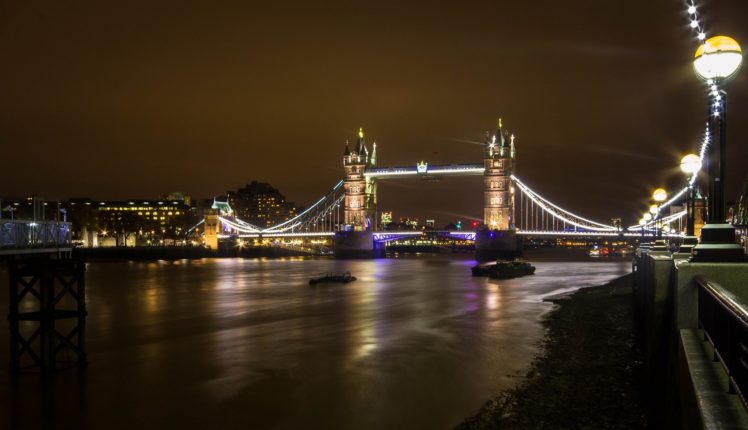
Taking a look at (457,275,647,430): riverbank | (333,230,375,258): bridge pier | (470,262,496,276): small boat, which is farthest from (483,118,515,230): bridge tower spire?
(457,275,647,430): riverbank

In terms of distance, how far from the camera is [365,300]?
4334 centimetres

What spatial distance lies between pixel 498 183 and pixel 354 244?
27.5 meters

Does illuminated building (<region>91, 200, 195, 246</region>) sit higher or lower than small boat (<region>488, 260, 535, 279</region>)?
higher

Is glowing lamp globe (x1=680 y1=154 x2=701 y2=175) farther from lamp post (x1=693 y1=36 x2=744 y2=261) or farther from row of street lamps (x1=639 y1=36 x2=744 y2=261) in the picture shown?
lamp post (x1=693 y1=36 x2=744 y2=261)

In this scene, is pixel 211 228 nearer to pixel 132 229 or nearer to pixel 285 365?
pixel 132 229

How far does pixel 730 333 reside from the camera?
544 cm

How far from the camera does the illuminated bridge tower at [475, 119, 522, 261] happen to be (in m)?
111

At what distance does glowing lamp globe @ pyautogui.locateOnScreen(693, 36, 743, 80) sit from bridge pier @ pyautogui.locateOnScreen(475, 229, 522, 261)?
337 feet

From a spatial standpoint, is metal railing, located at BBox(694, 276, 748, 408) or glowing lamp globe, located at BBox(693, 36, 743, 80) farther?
glowing lamp globe, located at BBox(693, 36, 743, 80)

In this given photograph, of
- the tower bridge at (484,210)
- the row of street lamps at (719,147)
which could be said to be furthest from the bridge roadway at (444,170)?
the row of street lamps at (719,147)

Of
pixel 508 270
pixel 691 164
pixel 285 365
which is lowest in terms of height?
pixel 285 365

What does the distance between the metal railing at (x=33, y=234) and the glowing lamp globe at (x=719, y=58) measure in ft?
48.3

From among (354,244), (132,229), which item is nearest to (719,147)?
(354,244)

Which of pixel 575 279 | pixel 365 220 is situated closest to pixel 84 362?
pixel 575 279
